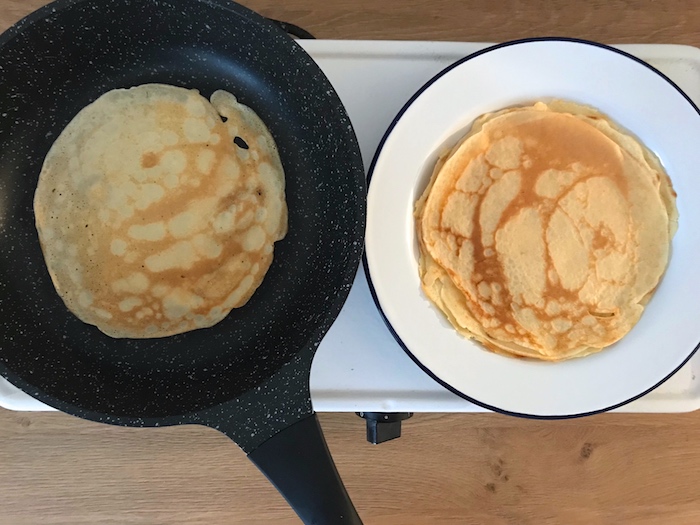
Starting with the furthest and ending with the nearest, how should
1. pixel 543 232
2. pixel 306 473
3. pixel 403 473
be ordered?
pixel 403 473
pixel 543 232
pixel 306 473

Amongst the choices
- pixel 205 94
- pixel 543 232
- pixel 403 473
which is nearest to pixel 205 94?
pixel 205 94

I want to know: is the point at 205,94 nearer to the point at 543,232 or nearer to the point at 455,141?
the point at 455,141

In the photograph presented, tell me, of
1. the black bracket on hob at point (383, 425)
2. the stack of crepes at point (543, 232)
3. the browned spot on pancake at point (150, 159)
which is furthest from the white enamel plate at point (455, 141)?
the browned spot on pancake at point (150, 159)

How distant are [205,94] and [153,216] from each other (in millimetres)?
182

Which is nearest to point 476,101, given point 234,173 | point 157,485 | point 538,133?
point 538,133

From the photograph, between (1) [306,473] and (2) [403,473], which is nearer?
(1) [306,473]

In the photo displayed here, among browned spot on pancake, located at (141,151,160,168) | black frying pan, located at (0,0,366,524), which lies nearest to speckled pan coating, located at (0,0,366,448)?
black frying pan, located at (0,0,366,524)

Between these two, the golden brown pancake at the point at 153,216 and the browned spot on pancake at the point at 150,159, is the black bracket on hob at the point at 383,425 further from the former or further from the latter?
the browned spot on pancake at the point at 150,159

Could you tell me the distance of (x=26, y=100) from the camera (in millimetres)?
677

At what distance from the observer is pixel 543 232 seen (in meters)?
0.65

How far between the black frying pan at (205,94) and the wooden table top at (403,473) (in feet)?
0.54

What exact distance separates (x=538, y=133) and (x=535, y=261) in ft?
0.52

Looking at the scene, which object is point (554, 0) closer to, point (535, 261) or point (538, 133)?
point (538, 133)

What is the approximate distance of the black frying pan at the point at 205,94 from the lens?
1.98 ft
